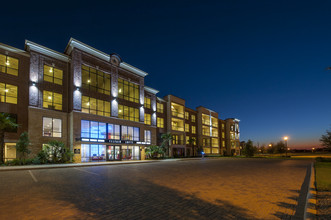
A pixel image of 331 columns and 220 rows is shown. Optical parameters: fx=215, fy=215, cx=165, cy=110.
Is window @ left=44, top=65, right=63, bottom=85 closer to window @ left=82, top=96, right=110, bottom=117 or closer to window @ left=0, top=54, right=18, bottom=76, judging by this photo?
window @ left=0, top=54, right=18, bottom=76

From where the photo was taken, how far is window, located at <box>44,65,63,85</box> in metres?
29.3

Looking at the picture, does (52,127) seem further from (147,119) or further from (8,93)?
(147,119)

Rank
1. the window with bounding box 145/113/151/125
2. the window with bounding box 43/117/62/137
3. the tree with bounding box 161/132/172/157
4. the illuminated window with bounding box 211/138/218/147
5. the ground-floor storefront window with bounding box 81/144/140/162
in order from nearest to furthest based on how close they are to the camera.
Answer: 1. the window with bounding box 43/117/62/137
2. the ground-floor storefront window with bounding box 81/144/140/162
3. the tree with bounding box 161/132/172/157
4. the window with bounding box 145/113/151/125
5. the illuminated window with bounding box 211/138/218/147

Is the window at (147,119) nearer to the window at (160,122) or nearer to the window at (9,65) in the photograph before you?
the window at (160,122)

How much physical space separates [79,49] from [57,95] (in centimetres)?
752

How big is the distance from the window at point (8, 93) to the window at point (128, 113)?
49.7 ft

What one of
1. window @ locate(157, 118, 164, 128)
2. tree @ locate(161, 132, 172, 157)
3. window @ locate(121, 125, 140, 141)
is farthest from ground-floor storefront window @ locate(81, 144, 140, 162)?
window @ locate(157, 118, 164, 128)

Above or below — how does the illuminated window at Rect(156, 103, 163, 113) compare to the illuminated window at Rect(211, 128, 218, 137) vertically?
above

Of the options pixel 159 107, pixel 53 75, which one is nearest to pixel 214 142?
pixel 159 107

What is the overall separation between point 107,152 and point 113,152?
1.07 m

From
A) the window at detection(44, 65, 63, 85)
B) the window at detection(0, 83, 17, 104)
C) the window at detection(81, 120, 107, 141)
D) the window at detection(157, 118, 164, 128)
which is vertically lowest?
the window at detection(81, 120, 107, 141)

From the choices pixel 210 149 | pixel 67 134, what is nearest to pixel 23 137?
pixel 67 134

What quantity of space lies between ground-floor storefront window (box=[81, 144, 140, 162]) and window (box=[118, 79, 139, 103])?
876cm

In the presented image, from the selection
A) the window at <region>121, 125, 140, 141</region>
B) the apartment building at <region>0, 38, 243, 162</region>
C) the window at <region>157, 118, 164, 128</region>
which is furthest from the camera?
the window at <region>157, 118, 164, 128</region>
